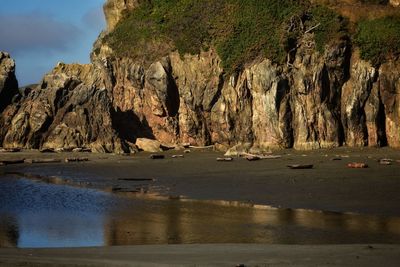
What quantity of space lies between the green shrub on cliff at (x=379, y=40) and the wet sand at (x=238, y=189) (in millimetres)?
7911

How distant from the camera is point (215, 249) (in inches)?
424

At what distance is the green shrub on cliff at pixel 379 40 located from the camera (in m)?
41.7

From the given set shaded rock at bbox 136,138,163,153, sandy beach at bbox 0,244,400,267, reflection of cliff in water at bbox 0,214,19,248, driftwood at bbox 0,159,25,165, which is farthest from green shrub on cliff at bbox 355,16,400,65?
sandy beach at bbox 0,244,400,267

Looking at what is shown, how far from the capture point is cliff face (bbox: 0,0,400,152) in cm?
4138

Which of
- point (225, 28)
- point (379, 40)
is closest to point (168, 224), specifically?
point (379, 40)

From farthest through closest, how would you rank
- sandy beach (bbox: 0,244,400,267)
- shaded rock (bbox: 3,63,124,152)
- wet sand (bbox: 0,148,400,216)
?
shaded rock (bbox: 3,63,124,152)
wet sand (bbox: 0,148,400,216)
sandy beach (bbox: 0,244,400,267)

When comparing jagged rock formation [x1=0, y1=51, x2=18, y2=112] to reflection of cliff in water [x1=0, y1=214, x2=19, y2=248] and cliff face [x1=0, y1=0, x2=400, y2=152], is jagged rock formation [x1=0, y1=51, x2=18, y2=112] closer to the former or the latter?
cliff face [x1=0, y1=0, x2=400, y2=152]

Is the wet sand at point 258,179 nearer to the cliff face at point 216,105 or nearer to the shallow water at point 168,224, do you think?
the shallow water at point 168,224

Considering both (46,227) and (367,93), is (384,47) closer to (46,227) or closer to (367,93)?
(367,93)

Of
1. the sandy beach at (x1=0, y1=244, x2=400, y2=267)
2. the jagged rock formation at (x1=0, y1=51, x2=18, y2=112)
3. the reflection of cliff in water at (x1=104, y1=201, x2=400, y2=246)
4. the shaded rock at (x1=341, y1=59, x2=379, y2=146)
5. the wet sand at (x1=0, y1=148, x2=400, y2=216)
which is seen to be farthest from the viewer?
the jagged rock formation at (x1=0, y1=51, x2=18, y2=112)

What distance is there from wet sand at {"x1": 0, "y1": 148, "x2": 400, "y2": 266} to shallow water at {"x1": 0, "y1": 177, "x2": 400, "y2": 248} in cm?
115

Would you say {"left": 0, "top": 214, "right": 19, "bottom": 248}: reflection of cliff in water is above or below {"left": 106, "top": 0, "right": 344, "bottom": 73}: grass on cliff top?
below

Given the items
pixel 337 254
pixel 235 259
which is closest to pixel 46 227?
pixel 235 259

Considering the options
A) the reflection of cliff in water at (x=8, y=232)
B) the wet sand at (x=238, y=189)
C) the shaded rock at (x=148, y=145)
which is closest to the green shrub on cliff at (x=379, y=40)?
the wet sand at (x=238, y=189)
